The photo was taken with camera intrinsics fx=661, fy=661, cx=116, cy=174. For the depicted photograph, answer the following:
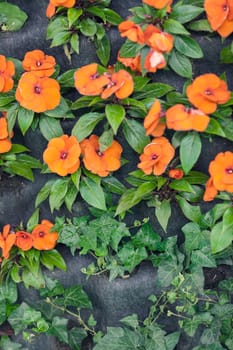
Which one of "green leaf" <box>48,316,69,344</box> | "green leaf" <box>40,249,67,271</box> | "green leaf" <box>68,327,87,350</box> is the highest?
"green leaf" <box>40,249,67,271</box>

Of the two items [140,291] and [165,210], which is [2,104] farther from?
[140,291]

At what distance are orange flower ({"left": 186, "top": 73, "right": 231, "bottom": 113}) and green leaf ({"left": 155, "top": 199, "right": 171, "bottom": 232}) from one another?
0.39 metres

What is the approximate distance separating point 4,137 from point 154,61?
25.2 inches

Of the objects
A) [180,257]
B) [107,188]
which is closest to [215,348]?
[180,257]

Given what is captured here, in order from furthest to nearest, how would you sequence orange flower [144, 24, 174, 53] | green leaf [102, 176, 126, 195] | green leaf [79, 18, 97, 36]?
green leaf [102, 176, 126, 195]
green leaf [79, 18, 97, 36]
orange flower [144, 24, 174, 53]

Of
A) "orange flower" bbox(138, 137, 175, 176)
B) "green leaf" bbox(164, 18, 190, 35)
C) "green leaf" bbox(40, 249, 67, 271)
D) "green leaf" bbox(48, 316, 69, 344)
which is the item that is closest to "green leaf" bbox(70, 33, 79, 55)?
"green leaf" bbox(164, 18, 190, 35)

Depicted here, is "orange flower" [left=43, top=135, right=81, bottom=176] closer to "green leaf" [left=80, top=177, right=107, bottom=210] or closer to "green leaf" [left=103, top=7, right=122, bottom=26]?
"green leaf" [left=80, top=177, right=107, bottom=210]

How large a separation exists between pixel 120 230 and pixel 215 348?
540 mm

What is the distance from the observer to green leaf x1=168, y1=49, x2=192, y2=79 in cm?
229

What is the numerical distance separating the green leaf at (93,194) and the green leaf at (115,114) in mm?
271

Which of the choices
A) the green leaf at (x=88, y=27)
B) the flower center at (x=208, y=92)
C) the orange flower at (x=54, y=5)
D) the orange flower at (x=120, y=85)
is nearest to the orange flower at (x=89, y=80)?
the orange flower at (x=120, y=85)

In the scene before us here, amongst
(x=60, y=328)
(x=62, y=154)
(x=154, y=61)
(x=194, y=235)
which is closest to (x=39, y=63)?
(x=62, y=154)

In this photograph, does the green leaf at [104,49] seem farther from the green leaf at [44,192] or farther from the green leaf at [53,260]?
the green leaf at [53,260]

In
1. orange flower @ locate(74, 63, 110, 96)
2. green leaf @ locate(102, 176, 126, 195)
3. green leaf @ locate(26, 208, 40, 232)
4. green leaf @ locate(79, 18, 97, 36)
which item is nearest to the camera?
orange flower @ locate(74, 63, 110, 96)
